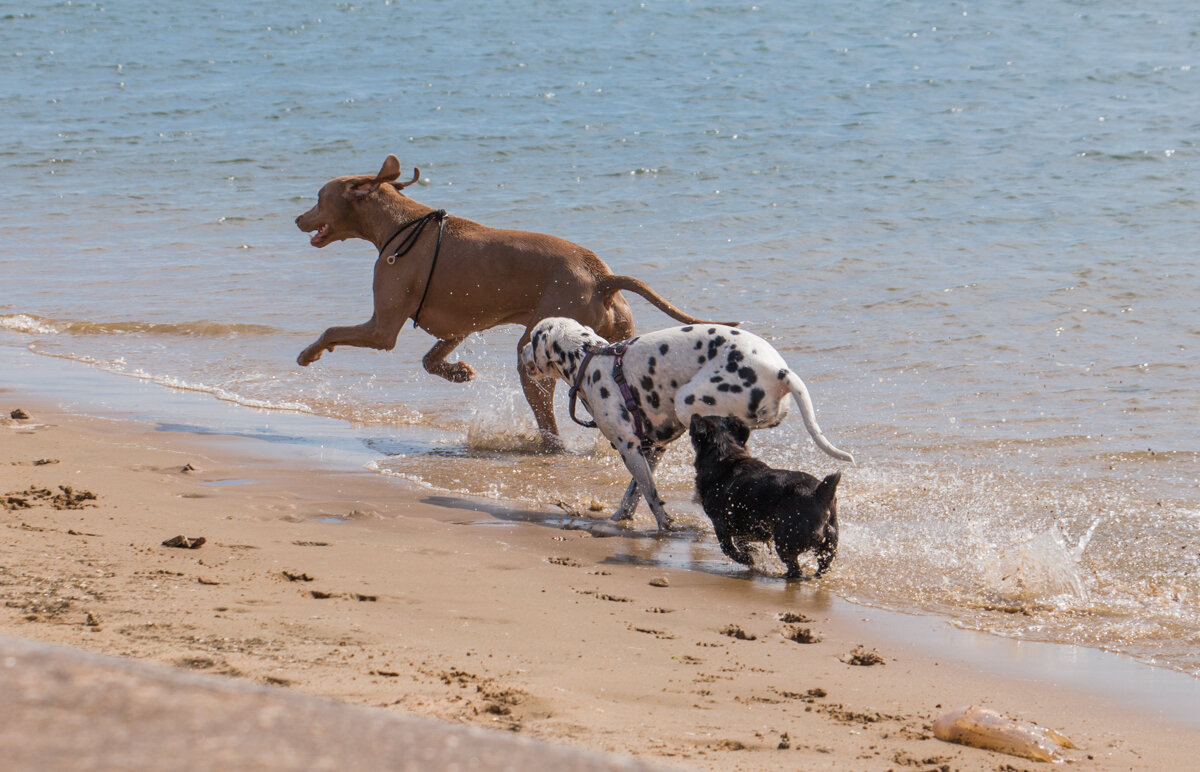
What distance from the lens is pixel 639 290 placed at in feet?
24.7

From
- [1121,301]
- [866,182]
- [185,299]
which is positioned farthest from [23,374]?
[866,182]

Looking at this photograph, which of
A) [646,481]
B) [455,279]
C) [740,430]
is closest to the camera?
[740,430]

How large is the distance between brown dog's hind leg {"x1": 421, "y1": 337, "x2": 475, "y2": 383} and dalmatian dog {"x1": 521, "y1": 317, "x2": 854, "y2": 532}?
1716 mm

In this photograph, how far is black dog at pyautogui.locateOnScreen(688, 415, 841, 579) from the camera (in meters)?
5.05

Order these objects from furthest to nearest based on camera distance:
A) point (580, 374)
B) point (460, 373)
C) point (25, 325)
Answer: point (25, 325) < point (460, 373) < point (580, 374)

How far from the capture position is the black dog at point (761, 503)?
16.6ft

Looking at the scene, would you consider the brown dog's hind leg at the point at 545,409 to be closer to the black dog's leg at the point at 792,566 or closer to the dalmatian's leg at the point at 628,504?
the dalmatian's leg at the point at 628,504

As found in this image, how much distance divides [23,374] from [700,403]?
5.46 m

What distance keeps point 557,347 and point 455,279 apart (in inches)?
63.9

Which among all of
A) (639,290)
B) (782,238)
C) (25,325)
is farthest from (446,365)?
(782,238)

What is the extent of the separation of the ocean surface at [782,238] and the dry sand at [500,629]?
1.96 ft

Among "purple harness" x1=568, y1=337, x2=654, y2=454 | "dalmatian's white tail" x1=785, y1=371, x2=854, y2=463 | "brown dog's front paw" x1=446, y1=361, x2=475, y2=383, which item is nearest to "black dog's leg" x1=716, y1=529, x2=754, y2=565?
"dalmatian's white tail" x1=785, y1=371, x2=854, y2=463

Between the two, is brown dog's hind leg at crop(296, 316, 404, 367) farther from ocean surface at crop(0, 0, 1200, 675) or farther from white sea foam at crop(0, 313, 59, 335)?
white sea foam at crop(0, 313, 59, 335)

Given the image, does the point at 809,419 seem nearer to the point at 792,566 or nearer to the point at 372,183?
the point at 792,566
